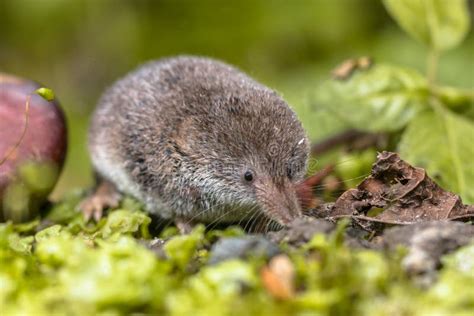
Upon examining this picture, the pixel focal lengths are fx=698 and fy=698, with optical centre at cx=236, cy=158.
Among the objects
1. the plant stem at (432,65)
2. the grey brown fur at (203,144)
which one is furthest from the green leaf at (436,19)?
the grey brown fur at (203,144)

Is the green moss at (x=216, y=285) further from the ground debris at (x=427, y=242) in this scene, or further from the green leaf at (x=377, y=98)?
the green leaf at (x=377, y=98)

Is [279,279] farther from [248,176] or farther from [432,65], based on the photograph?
[432,65]

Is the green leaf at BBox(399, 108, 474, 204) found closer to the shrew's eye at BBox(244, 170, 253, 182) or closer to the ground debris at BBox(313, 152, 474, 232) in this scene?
the ground debris at BBox(313, 152, 474, 232)

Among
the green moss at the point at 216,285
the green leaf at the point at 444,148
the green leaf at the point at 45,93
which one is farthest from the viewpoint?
the green leaf at the point at 444,148

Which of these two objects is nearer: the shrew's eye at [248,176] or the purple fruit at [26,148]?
the shrew's eye at [248,176]

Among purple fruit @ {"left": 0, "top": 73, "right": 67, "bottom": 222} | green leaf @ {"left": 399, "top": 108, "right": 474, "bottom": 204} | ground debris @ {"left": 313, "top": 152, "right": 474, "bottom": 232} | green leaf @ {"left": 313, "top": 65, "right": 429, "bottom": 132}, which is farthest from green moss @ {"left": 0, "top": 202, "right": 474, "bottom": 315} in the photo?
green leaf @ {"left": 313, "top": 65, "right": 429, "bottom": 132}

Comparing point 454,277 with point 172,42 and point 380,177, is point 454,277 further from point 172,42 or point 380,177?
point 172,42

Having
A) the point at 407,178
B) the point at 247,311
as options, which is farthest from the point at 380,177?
the point at 247,311

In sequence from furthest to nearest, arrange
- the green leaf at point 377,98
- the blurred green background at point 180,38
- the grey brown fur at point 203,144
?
the blurred green background at point 180,38
the green leaf at point 377,98
the grey brown fur at point 203,144
